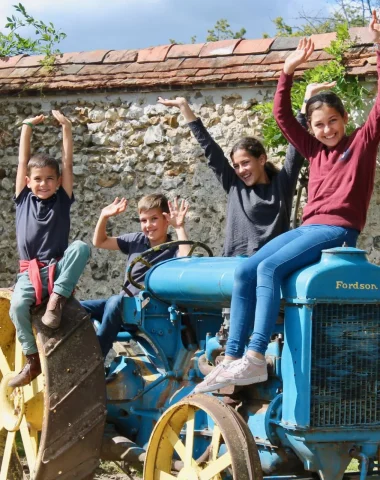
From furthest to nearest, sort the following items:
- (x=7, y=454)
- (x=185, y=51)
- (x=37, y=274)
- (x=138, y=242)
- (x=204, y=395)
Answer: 1. (x=185, y=51)
2. (x=138, y=242)
3. (x=7, y=454)
4. (x=37, y=274)
5. (x=204, y=395)

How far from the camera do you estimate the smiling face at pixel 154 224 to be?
582 cm

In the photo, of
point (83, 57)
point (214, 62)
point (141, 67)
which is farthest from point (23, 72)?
point (214, 62)

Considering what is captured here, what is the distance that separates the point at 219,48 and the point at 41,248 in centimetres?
420

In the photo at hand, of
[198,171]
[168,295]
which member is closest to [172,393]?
[168,295]

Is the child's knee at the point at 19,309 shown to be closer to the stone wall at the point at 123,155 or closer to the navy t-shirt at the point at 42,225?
the navy t-shirt at the point at 42,225

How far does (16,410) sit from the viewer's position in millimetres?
5332

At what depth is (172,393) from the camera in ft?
17.2

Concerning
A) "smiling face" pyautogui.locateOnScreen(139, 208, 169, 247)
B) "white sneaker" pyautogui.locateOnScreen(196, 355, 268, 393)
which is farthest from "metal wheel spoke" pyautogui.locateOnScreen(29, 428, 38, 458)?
"white sneaker" pyautogui.locateOnScreen(196, 355, 268, 393)

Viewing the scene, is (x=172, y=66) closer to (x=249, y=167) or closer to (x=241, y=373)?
(x=249, y=167)

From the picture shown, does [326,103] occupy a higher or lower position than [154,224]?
higher

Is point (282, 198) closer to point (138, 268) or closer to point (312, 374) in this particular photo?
point (138, 268)

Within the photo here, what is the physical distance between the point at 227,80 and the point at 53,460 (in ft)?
15.7

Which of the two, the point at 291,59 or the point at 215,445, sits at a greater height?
the point at 291,59

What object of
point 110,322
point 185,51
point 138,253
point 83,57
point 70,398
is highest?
point 83,57
